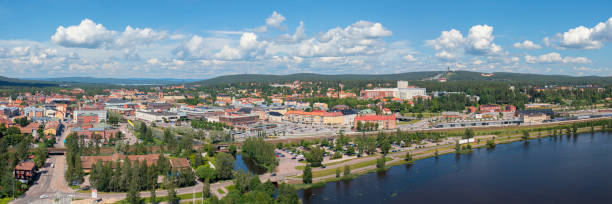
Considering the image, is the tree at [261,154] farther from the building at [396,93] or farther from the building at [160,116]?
the building at [396,93]

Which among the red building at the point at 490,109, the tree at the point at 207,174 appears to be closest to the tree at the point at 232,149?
the tree at the point at 207,174

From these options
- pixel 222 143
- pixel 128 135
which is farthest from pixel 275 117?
pixel 222 143

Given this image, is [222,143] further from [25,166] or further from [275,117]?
[275,117]

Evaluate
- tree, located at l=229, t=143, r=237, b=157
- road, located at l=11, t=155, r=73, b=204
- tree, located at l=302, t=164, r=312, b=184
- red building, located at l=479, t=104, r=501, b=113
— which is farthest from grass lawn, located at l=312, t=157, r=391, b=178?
red building, located at l=479, t=104, r=501, b=113

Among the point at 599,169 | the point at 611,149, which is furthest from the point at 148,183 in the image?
the point at 611,149

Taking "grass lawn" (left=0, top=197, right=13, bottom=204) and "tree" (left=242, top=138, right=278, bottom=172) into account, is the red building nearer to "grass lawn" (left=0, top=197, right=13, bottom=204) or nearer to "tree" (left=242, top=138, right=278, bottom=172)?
"tree" (left=242, top=138, right=278, bottom=172)

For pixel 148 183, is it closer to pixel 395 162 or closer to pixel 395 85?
pixel 395 162
